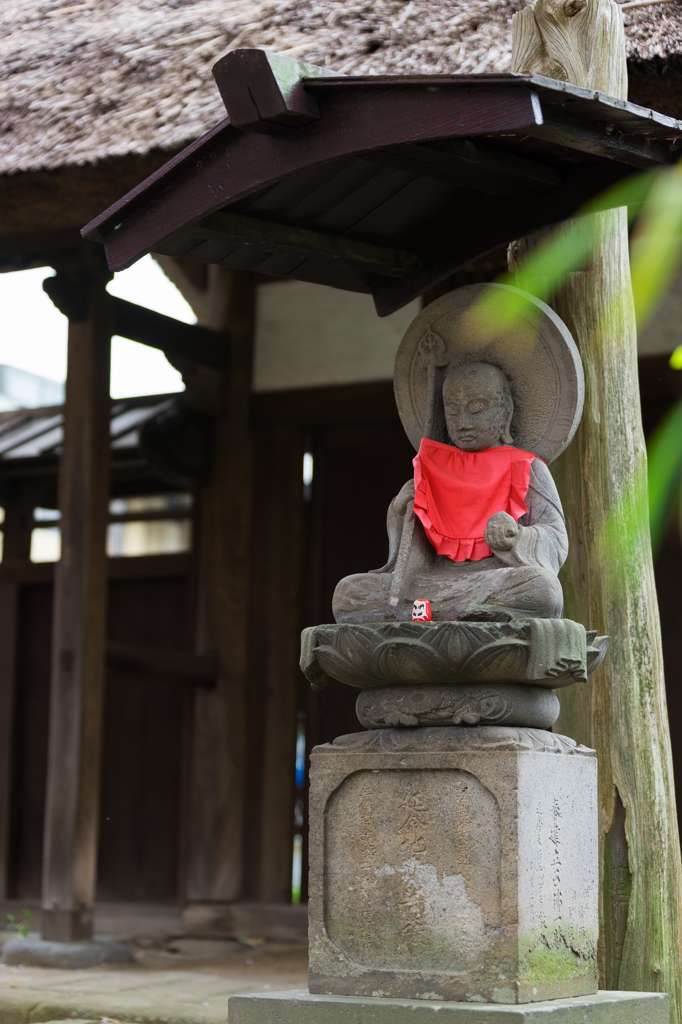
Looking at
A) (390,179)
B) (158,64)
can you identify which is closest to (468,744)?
(390,179)

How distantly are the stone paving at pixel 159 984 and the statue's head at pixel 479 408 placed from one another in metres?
1.93

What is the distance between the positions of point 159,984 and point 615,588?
7.75 feet

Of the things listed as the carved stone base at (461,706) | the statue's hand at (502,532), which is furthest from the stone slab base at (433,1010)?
the statue's hand at (502,532)

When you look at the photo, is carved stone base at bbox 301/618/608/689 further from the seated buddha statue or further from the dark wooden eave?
the dark wooden eave

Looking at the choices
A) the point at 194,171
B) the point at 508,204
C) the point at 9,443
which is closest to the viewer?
the point at 194,171

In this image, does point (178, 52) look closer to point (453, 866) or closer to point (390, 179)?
point (390, 179)

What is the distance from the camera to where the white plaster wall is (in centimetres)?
599

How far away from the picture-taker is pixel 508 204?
332 centimetres

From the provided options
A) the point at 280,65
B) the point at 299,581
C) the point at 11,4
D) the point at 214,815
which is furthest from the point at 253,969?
the point at 11,4

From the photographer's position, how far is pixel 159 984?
14.8 ft

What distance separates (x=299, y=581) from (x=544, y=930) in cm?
351

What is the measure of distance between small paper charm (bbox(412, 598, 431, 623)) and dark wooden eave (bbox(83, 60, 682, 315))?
1.03 meters

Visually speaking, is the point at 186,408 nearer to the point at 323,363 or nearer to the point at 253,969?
the point at 323,363

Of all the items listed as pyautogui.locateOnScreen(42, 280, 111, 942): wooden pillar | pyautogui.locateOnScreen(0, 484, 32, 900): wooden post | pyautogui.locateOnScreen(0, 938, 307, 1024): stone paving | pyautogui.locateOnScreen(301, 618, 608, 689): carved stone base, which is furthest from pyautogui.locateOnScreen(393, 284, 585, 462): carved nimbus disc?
pyautogui.locateOnScreen(0, 484, 32, 900): wooden post
